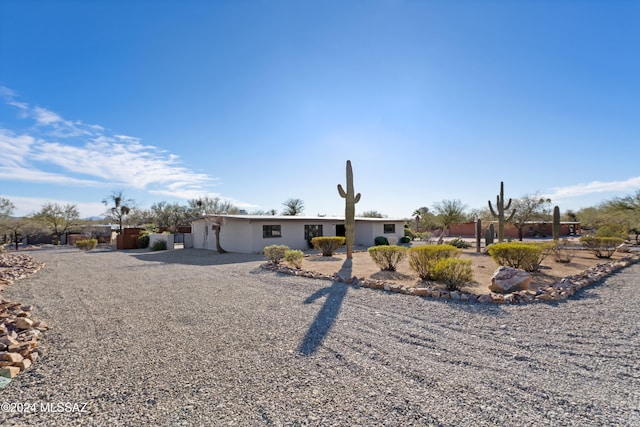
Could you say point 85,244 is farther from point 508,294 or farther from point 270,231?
point 508,294

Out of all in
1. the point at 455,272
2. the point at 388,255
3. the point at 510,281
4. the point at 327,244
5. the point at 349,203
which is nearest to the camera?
the point at 510,281

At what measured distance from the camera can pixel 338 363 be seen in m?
4.04

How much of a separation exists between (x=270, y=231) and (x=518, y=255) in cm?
1430

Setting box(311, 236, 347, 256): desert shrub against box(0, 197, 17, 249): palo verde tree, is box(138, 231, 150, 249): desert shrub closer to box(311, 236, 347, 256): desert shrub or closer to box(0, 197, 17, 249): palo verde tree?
box(0, 197, 17, 249): palo verde tree

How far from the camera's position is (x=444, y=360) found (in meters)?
4.07

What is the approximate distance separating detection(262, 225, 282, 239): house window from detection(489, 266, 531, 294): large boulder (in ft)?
48.4

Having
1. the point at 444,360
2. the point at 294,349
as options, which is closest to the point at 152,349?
the point at 294,349

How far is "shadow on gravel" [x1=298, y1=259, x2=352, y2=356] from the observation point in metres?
4.63

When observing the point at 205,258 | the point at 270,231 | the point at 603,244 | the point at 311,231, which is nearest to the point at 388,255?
the point at 603,244

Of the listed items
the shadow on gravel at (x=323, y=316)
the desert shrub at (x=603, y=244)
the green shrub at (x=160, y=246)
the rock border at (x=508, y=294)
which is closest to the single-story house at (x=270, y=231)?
the green shrub at (x=160, y=246)

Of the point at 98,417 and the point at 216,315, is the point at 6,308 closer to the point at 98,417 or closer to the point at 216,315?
the point at 216,315

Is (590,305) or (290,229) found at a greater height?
(290,229)

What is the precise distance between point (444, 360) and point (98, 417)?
3.68 meters

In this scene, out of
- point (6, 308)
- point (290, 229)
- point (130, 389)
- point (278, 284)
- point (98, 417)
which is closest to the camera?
point (98, 417)
